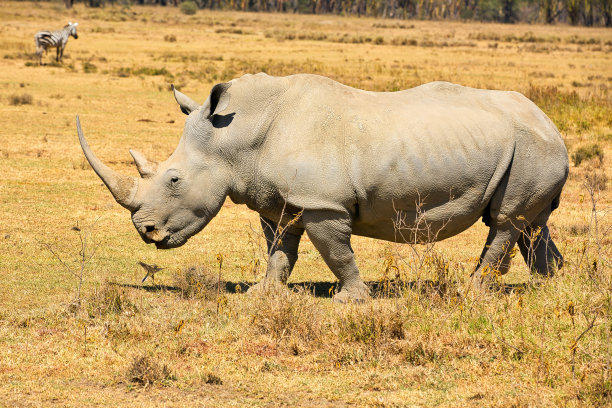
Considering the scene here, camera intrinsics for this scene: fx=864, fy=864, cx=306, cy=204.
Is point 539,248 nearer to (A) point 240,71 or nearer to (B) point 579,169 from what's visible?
(B) point 579,169

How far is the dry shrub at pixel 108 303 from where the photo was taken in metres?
6.77

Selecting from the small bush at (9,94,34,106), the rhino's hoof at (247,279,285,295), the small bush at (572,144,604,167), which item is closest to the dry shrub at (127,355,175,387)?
the rhino's hoof at (247,279,285,295)

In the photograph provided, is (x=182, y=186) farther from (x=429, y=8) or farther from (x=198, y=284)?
(x=429, y=8)

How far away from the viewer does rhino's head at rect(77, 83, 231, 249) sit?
23.1ft

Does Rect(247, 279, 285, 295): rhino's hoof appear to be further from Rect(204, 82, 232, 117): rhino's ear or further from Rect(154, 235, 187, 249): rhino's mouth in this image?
Rect(204, 82, 232, 117): rhino's ear

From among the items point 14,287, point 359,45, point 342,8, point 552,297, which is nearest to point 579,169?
point 552,297

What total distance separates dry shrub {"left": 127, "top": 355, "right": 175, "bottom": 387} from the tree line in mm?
91908

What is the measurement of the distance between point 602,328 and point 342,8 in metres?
109

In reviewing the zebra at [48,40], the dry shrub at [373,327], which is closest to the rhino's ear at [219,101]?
the dry shrub at [373,327]

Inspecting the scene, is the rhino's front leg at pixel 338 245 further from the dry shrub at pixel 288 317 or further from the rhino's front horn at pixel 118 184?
the rhino's front horn at pixel 118 184

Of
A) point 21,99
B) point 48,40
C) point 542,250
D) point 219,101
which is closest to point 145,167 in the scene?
point 219,101

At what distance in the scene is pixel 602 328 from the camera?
6047mm

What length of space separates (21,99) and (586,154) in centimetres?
1293

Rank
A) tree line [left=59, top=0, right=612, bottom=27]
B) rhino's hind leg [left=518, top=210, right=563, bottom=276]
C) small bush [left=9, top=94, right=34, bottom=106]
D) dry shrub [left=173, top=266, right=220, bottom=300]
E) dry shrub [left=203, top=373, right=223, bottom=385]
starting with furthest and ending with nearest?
1. tree line [left=59, top=0, right=612, bottom=27]
2. small bush [left=9, top=94, right=34, bottom=106]
3. rhino's hind leg [left=518, top=210, right=563, bottom=276]
4. dry shrub [left=173, top=266, right=220, bottom=300]
5. dry shrub [left=203, top=373, right=223, bottom=385]
